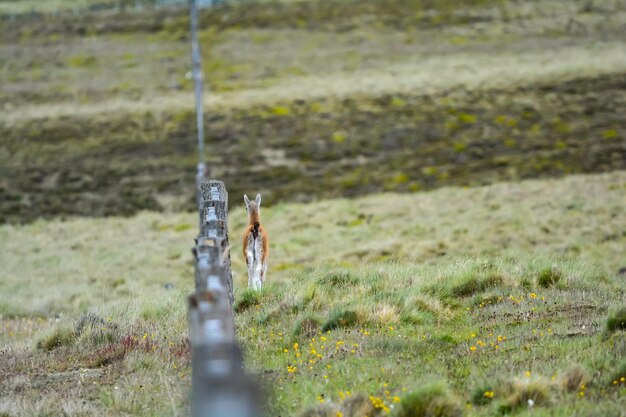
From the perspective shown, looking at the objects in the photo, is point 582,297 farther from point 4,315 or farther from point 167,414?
point 4,315

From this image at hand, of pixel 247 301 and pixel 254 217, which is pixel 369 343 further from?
pixel 254 217

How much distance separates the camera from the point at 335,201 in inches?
1096

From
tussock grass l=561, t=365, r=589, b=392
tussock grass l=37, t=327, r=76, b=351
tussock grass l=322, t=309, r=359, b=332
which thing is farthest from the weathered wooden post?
tussock grass l=561, t=365, r=589, b=392

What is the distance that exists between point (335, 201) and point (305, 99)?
51.0 ft

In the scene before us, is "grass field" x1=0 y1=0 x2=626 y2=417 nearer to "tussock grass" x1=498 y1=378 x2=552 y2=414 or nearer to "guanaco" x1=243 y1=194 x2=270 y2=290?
"tussock grass" x1=498 y1=378 x2=552 y2=414

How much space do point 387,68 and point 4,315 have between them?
3701 cm

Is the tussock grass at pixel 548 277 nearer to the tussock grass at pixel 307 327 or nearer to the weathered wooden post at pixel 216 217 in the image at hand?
the tussock grass at pixel 307 327

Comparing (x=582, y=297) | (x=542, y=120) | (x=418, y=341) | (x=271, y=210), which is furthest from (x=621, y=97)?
(x=418, y=341)

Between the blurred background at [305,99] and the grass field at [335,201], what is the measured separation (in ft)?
0.71

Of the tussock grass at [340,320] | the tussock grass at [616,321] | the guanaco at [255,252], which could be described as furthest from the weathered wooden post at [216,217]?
the tussock grass at [616,321]


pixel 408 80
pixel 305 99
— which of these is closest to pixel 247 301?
pixel 305 99

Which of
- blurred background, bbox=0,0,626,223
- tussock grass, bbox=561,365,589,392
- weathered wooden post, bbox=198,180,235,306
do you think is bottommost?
blurred background, bbox=0,0,626,223

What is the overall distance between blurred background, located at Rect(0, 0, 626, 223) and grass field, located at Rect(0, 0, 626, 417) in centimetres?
22

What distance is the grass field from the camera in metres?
6.89
